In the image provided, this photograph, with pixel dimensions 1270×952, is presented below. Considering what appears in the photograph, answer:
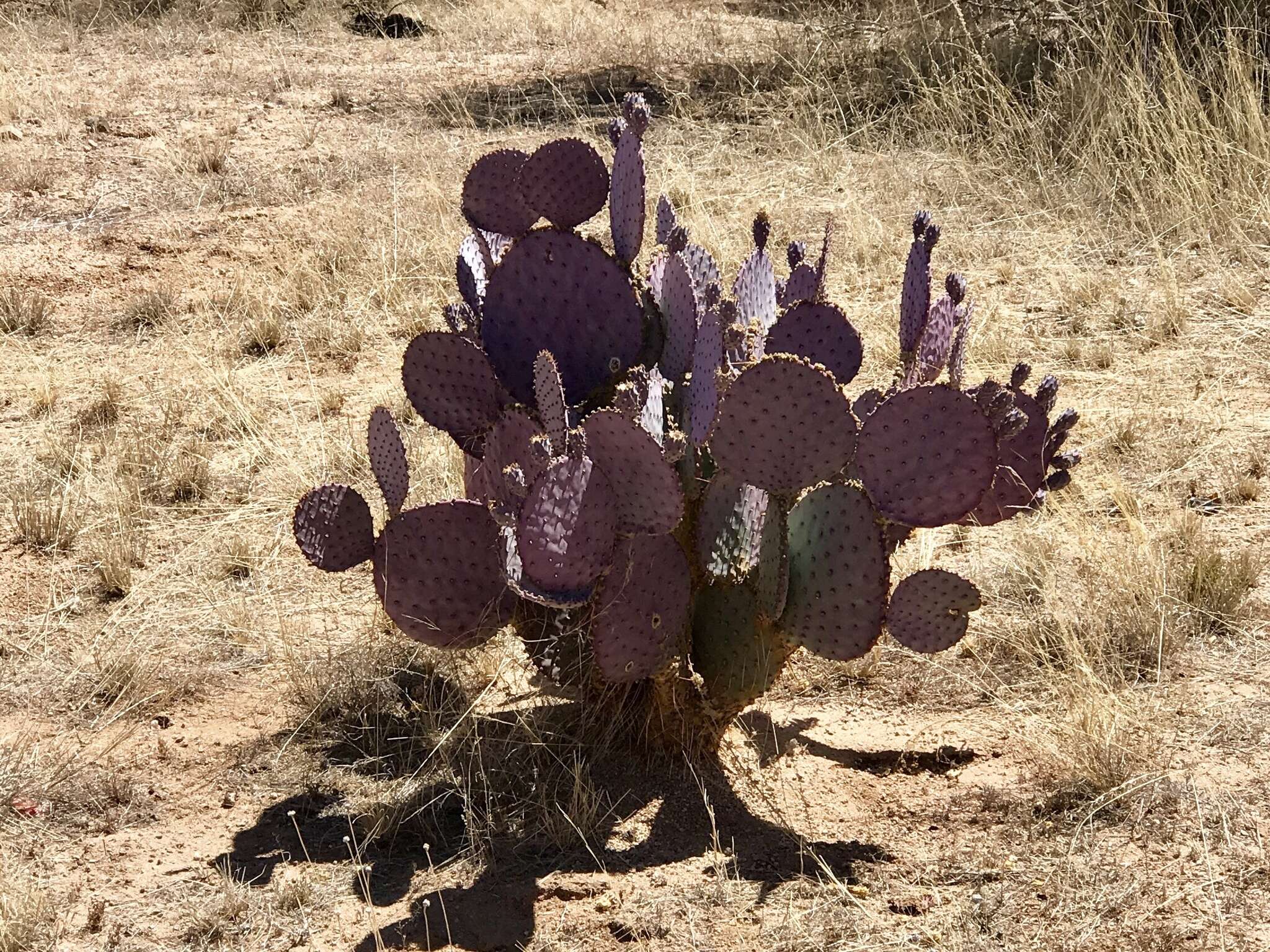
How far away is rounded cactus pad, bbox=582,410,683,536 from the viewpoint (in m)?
2.56

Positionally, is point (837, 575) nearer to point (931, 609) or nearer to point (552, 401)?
point (931, 609)

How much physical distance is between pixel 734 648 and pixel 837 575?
0.29 metres

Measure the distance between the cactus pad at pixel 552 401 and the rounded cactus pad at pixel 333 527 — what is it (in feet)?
1.65

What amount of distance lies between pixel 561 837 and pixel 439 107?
6.59m

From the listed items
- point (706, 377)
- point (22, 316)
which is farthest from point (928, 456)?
point (22, 316)

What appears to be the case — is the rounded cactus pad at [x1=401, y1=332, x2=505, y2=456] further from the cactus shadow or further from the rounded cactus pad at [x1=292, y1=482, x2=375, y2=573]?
the cactus shadow

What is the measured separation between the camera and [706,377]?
279 centimetres

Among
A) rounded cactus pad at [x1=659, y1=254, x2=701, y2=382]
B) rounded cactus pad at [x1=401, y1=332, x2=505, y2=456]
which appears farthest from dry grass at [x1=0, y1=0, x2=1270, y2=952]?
rounded cactus pad at [x1=659, y1=254, x2=701, y2=382]

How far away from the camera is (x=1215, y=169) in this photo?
19.8 feet

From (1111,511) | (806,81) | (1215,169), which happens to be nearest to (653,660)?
(1111,511)

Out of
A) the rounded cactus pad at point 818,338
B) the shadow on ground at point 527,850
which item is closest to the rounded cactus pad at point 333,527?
the shadow on ground at point 527,850

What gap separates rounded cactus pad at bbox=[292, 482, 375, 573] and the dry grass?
414 mm

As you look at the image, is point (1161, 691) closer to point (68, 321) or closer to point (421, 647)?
point (421, 647)

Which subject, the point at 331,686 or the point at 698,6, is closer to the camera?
the point at 331,686
